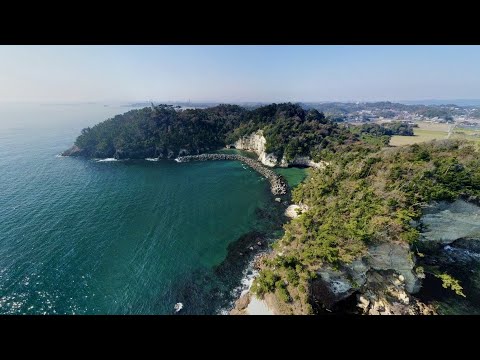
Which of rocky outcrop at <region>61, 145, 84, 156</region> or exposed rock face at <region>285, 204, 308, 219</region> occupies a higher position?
rocky outcrop at <region>61, 145, 84, 156</region>

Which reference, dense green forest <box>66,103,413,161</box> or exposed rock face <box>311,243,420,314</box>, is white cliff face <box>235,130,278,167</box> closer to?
dense green forest <box>66,103,413,161</box>

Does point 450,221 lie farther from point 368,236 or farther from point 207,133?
Answer: point 207,133

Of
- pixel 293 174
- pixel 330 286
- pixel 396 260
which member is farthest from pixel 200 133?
pixel 396 260

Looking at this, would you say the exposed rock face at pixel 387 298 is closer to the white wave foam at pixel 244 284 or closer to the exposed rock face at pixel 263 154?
the white wave foam at pixel 244 284

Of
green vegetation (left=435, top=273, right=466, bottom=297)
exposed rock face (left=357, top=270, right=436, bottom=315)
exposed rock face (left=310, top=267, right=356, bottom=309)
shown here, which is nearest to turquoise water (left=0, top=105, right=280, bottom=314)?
exposed rock face (left=310, top=267, right=356, bottom=309)

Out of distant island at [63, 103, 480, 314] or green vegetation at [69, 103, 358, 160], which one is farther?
green vegetation at [69, 103, 358, 160]
